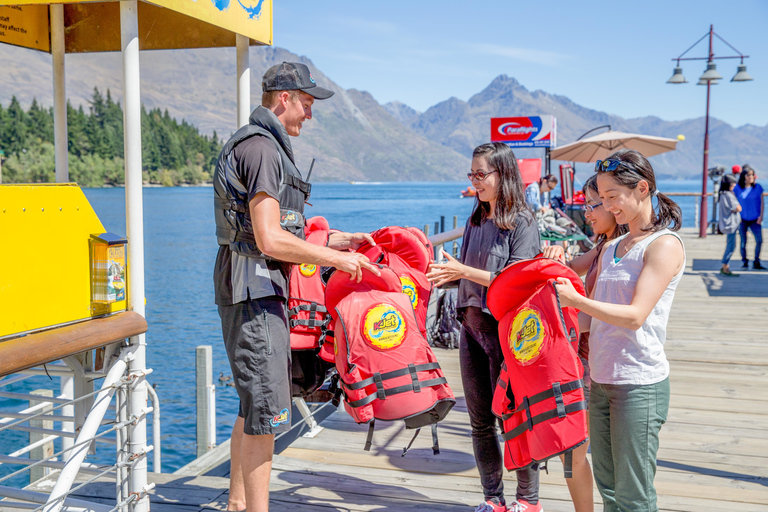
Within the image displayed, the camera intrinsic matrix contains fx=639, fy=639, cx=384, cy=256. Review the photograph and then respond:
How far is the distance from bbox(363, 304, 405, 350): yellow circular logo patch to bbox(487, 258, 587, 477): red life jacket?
0.43 meters

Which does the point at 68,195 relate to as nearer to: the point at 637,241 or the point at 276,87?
the point at 276,87

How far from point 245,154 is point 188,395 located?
52.6 ft

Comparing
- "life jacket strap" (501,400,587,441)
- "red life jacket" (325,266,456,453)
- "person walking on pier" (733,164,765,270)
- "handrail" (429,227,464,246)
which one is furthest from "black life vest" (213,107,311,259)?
"person walking on pier" (733,164,765,270)

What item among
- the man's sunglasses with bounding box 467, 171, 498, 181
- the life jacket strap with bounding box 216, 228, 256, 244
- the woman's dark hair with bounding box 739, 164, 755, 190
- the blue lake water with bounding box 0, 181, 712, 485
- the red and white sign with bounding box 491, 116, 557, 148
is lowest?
the blue lake water with bounding box 0, 181, 712, 485

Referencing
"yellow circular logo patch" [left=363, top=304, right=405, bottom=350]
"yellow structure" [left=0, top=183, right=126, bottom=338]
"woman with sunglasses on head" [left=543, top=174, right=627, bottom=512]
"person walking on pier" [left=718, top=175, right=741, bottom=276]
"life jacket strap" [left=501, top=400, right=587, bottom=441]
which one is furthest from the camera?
"person walking on pier" [left=718, top=175, right=741, bottom=276]

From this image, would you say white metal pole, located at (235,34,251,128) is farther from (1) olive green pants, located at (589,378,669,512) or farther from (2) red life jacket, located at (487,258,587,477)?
(1) olive green pants, located at (589,378,669,512)

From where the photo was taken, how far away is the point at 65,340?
1.89 metres

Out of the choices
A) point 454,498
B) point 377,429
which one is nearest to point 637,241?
point 454,498

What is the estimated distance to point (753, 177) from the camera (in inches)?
433

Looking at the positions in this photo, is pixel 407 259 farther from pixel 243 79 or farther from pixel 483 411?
pixel 243 79

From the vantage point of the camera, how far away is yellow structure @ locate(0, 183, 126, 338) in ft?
5.95

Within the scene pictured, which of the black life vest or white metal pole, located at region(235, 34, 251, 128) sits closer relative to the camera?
the black life vest

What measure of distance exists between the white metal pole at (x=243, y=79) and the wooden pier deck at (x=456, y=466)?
187 centimetres

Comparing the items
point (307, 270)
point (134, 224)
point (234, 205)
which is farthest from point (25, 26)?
point (307, 270)
